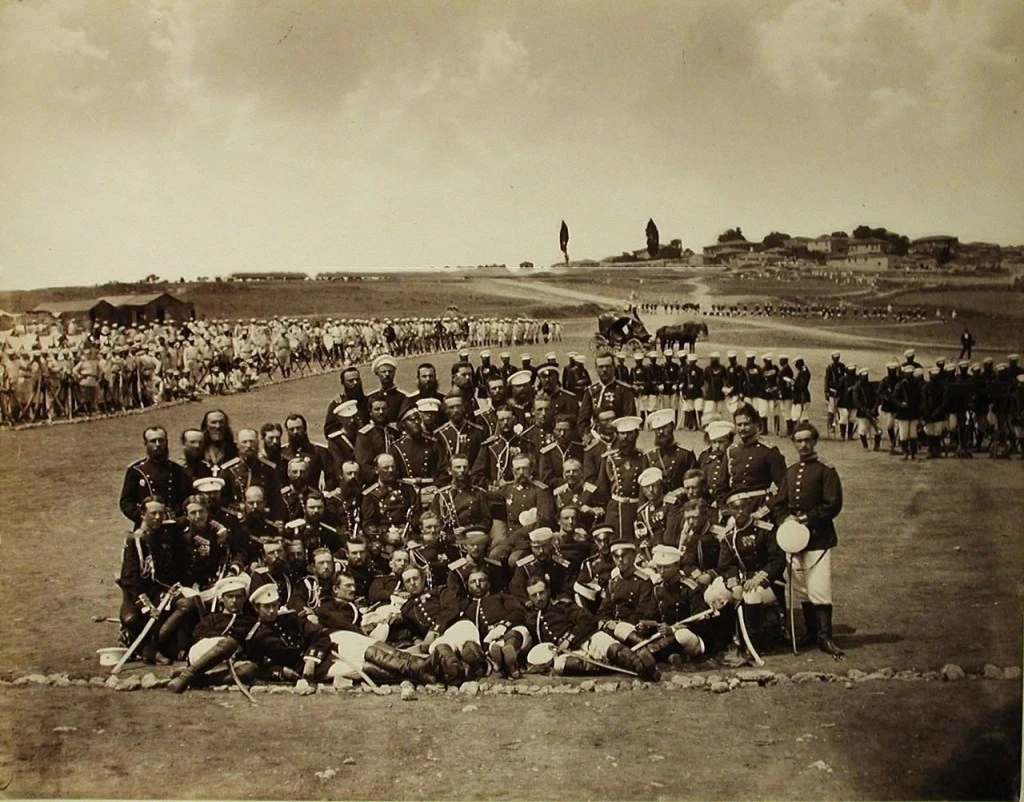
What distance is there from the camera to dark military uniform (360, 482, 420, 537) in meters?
4.64

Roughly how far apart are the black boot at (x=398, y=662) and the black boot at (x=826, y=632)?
1.77m

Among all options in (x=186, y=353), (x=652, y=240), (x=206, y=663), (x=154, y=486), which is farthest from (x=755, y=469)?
(x=186, y=353)

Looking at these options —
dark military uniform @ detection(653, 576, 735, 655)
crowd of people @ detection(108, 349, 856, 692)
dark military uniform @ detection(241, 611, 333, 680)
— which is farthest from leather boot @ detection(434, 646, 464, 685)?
dark military uniform @ detection(653, 576, 735, 655)

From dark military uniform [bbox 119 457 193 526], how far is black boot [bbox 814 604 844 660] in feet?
10.1

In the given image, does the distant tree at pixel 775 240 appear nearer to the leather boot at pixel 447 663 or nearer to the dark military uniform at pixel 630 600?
the dark military uniform at pixel 630 600

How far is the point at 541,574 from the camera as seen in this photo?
14.2 ft

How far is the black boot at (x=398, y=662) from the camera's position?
4.25m

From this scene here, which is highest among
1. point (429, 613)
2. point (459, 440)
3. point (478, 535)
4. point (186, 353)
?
point (186, 353)

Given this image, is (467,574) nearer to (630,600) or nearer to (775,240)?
(630,600)

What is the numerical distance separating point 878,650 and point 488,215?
2.86m

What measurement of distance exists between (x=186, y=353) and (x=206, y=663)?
178 centimetres

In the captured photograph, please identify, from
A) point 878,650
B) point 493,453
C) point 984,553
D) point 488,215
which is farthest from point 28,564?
point 984,553

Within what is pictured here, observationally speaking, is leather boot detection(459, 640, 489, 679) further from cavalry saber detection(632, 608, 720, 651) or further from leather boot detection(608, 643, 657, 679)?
cavalry saber detection(632, 608, 720, 651)

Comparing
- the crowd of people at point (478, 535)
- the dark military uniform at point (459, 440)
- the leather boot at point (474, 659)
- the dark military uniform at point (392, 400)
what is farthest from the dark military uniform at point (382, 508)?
the leather boot at point (474, 659)
